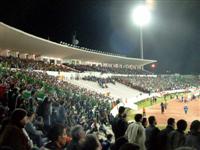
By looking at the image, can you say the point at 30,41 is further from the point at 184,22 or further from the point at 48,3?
the point at 184,22

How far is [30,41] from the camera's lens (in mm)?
48000

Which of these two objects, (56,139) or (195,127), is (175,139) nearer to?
(195,127)

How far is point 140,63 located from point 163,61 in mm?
19609

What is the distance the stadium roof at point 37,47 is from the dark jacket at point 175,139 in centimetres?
2806

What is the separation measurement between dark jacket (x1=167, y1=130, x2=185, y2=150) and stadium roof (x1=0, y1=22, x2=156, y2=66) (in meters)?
28.1

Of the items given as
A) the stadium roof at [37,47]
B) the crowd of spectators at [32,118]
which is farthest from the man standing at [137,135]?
the stadium roof at [37,47]

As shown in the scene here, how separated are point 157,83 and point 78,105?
62417 mm

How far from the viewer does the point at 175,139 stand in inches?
310

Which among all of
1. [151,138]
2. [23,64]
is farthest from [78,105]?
[23,64]

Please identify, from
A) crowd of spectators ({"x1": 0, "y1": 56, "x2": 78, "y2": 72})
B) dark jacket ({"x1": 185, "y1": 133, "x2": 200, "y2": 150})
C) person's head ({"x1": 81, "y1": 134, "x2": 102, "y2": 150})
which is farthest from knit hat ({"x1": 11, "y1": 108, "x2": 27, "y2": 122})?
crowd of spectators ({"x1": 0, "y1": 56, "x2": 78, "y2": 72})

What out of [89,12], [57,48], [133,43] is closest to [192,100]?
[57,48]

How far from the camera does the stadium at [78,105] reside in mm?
6250

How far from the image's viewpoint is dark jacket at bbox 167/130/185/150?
7.81 meters

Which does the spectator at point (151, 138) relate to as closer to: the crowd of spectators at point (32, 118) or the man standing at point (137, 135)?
the man standing at point (137, 135)
